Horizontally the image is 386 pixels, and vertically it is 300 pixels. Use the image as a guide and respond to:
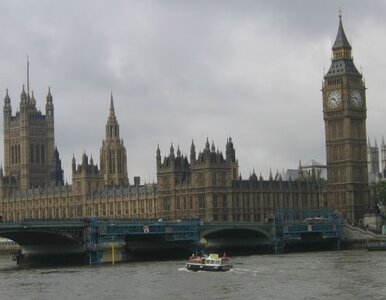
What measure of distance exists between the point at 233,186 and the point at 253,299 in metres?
93.0

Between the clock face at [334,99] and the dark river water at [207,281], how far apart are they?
197 ft

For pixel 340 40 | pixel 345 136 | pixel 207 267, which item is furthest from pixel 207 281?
pixel 340 40

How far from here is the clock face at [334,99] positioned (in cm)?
16912

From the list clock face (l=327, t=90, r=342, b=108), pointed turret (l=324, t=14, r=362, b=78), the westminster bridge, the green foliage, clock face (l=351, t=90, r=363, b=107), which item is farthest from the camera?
pointed turret (l=324, t=14, r=362, b=78)

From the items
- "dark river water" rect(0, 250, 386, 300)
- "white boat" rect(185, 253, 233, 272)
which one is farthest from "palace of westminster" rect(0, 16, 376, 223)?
"white boat" rect(185, 253, 233, 272)

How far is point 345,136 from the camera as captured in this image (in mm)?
167625

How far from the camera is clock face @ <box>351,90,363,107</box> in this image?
169375mm

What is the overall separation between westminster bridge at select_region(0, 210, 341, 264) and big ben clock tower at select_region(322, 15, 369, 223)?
15.9 m

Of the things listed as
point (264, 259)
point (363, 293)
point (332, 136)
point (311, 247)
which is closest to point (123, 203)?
point (332, 136)

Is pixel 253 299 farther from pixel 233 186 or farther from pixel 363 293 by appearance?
pixel 233 186

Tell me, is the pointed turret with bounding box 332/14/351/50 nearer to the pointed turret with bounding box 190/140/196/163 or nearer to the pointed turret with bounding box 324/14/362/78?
the pointed turret with bounding box 324/14/362/78

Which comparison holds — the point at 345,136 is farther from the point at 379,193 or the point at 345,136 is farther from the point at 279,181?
the point at 279,181

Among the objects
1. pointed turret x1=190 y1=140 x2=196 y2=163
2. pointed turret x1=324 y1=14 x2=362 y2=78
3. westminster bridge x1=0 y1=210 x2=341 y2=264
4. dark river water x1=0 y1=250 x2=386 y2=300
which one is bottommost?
dark river water x1=0 y1=250 x2=386 y2=300

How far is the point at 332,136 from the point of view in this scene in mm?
169875
